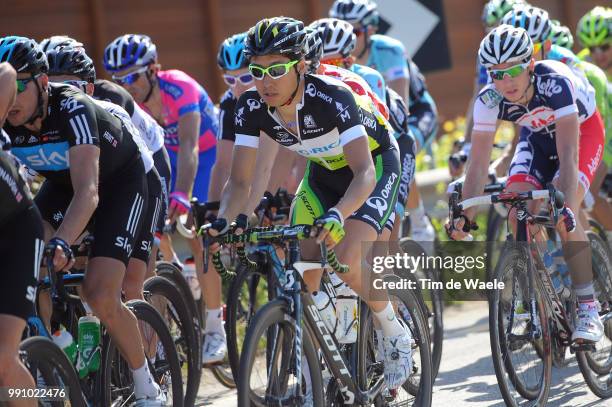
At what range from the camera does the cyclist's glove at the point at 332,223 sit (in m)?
5.52

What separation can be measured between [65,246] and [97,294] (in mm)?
610

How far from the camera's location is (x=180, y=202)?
8.42m

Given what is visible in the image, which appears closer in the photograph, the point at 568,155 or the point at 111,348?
the point at 111,348

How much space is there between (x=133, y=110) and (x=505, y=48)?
2.36 meters

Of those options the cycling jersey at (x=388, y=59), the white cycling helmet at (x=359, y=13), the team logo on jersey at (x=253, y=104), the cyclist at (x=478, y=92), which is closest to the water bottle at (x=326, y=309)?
the team logo on jersey at (x=253, y=104)

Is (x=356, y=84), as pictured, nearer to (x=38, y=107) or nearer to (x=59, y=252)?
(x=38, y=107)

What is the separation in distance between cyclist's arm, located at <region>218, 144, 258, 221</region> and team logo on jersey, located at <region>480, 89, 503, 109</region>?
1.87 meters

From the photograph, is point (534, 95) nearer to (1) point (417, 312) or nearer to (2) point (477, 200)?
(2) point (477, 200)

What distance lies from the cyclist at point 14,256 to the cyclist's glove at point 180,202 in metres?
3.18

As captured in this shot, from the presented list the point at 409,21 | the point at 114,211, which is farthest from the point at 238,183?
the point at 409,21

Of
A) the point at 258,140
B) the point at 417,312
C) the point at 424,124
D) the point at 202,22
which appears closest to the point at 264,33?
the point at 258,140

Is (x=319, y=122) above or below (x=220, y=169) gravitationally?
above
